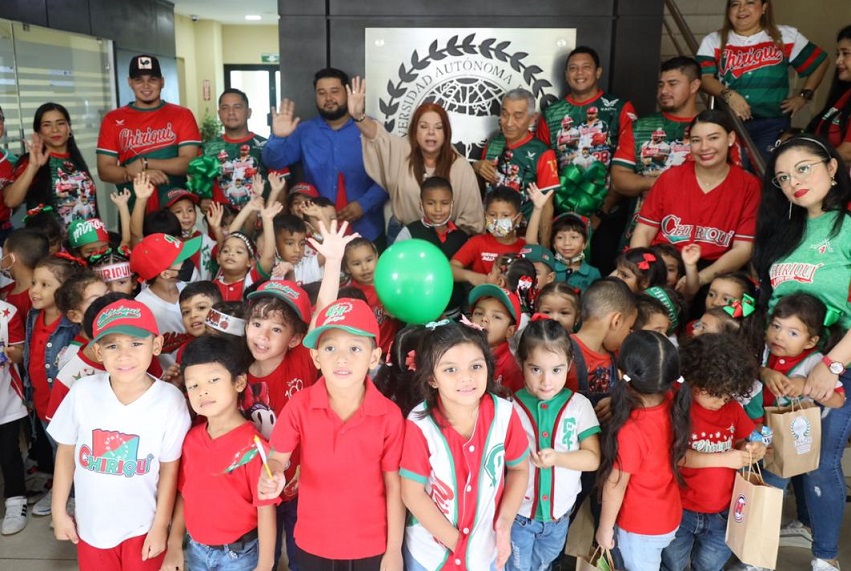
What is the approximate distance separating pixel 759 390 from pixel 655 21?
2737mm

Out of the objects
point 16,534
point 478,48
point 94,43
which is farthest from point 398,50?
point 94,43

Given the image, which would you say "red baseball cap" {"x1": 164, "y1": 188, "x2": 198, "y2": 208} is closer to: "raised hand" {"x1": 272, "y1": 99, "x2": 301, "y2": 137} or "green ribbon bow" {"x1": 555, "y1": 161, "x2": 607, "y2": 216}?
"raised hand" {"x1": 272, "y1": 99, "x2": 301, "y2": 137}

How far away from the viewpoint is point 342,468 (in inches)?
76.5

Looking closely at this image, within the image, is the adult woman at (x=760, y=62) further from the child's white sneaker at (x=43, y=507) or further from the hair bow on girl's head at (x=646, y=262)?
the child's white sneaker at (x=43, y=507)

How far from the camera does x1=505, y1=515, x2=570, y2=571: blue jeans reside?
87.0 inches

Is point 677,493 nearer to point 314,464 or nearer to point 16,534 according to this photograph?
point 314,464

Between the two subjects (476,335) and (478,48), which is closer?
(476,335)

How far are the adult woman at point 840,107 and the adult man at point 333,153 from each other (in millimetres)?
2306

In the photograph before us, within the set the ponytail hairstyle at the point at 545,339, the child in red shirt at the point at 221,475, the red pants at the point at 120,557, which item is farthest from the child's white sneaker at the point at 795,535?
the red pants at the point at 120,557

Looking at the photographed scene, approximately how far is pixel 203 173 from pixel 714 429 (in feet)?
9.61

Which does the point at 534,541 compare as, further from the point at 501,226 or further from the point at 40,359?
the point at 40,359

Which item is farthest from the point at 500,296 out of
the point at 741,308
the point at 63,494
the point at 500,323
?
the point at 63,494

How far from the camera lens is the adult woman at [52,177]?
3873 mm

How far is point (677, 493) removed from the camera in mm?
2213
